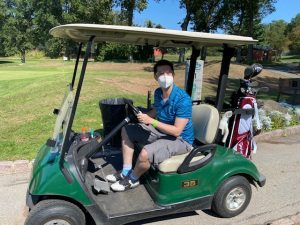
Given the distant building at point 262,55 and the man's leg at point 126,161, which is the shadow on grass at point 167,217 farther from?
the distant building at point 262,55

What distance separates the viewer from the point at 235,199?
392cm

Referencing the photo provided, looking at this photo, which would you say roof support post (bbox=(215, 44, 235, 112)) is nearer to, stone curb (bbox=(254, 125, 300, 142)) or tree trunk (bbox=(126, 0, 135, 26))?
stone curb (bbox=(254, 125, 300, 142))

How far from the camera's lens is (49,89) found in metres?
10.8

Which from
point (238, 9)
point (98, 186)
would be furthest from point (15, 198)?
point (238, 9)

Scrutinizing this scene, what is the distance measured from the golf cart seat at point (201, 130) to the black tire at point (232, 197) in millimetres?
428

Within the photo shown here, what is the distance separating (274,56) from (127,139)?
45.4 m

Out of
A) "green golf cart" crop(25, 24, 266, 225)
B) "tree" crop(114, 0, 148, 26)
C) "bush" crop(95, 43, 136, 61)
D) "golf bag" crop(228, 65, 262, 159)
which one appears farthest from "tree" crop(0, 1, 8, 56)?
"green golf cart" crop(25, 24, 266, 225)

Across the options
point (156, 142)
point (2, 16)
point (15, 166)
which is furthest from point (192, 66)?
point (2, 16)

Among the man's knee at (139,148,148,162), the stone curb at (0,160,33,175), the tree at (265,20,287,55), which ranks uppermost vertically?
the tree at (265,20,287,55)

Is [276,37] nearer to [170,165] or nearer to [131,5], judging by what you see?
[131,5]

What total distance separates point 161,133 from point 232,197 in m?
1.01

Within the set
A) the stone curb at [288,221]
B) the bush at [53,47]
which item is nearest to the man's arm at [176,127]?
the stone curb at [288,221]

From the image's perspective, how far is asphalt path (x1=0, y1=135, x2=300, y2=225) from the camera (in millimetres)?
3850

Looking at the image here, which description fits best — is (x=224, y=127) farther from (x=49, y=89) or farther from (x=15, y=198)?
(x=49, y=89)
